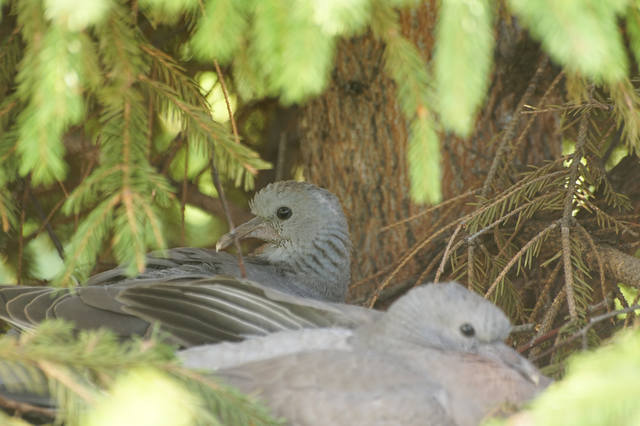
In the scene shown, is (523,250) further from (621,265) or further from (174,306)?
(174,306)

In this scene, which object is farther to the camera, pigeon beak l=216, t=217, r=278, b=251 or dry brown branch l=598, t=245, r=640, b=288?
pigeon beak l=216, t=217, r=278, b=251

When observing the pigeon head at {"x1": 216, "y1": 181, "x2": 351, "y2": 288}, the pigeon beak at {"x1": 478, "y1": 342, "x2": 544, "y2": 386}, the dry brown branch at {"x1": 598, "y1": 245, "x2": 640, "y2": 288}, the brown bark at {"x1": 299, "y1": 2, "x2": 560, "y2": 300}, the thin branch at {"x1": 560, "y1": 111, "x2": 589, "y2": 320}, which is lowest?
the pigeon beak at {"x1": 478, "y1": 342, "x2": 544, "y2": 386}

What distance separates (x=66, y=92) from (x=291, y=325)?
3.43 ft

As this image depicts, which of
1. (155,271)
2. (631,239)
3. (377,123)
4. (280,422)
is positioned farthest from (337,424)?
(377,123)

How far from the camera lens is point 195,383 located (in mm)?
1854

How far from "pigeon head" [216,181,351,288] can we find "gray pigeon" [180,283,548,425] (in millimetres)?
1425

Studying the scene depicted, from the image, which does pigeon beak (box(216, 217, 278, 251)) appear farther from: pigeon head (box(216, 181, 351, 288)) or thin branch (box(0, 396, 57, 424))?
thin branch (box(0, 396, 57, 424))

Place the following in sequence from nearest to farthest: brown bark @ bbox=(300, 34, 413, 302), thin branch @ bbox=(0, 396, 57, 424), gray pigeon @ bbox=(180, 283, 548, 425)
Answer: thin branch @ bbox=(0, 396, 57, 424) → gray pigeon @ bbox=(180, 283, 548, 425) → brown bark @ bbox=(300, 34, 413, 302)

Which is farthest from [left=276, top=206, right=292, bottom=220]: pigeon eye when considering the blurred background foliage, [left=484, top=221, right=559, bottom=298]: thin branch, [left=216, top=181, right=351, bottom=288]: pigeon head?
[left=484, top=221, right=559, bottom=298]: thin branch

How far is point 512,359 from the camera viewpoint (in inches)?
92.4

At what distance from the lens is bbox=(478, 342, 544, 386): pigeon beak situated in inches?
89.4

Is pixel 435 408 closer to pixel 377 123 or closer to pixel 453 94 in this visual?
pixel 453 94

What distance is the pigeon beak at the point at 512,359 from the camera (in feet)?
7.45

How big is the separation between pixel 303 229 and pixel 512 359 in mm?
1907
